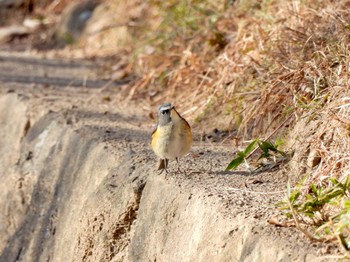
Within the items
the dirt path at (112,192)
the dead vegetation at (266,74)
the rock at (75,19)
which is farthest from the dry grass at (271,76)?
the rock at (75,19)


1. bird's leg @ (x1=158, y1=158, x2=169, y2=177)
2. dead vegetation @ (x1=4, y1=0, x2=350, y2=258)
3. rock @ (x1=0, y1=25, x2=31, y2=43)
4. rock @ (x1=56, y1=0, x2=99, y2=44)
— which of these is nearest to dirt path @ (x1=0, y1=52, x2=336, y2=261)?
bird's leg @ (x1=158, y1=158, x2=169, y2=177)

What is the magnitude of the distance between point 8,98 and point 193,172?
367 cm

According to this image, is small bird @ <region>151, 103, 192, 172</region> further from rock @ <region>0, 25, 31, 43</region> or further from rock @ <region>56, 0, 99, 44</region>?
rock @ <region>0, 25, 31, 43</region>

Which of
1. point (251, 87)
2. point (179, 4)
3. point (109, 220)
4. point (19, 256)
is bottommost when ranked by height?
point (19, 256)

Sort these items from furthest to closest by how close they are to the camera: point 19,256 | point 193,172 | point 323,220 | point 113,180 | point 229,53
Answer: point 229,53 < point 19,256 < point 113,180 < point 193,172 < point 323,220

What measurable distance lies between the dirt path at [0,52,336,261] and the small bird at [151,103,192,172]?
14 centimetres

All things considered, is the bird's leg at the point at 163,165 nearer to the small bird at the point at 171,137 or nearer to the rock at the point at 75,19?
the small bird at the point at 171,137

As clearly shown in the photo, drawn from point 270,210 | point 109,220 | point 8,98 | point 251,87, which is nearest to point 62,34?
point 8,98

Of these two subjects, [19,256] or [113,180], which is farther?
[19,256]

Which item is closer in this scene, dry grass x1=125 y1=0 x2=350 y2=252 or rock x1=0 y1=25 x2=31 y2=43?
dry grass x1=125 y1=0 x2=350 y2=252

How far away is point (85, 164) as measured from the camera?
622 cm

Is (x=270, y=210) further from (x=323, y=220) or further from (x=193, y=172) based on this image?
(x=193, y=172)

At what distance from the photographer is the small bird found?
513 cm

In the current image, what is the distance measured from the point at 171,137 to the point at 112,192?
63 centimetres
